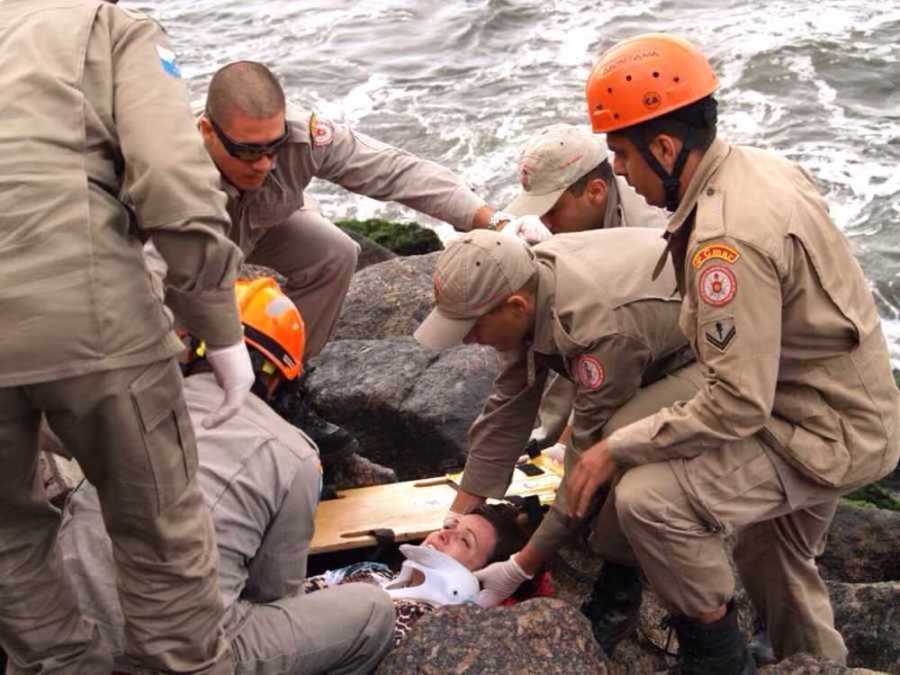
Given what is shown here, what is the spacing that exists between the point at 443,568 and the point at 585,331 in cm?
102

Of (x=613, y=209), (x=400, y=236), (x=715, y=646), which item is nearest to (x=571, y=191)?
(x=613, y=209)

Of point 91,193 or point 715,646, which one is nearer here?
point 91,193

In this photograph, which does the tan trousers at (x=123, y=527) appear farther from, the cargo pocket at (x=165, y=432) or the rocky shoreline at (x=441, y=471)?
the rocky shoreline at (x=441, y=471)

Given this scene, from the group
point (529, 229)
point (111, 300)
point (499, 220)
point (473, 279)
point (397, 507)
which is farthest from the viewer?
point (499, 220)

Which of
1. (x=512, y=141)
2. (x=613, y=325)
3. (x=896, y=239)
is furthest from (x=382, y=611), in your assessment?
(x=512, y=141)

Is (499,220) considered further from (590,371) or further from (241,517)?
(241,517)

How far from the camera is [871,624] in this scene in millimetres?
4621

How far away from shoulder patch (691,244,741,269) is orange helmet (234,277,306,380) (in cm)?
161

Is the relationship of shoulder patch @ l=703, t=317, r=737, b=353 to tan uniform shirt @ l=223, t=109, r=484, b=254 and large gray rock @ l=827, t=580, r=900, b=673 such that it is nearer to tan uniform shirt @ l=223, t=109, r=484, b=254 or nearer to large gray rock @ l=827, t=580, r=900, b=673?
large gray rock @ l=827, t=580, r=900, b=673

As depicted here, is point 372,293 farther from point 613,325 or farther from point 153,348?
point 153,348

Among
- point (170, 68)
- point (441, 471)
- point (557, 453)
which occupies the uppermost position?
point (170, 68)

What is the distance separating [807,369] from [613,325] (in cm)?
71

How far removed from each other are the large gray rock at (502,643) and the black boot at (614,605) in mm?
408

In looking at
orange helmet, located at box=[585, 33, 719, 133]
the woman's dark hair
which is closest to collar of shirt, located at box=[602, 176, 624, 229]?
the woman's dark hair
